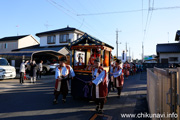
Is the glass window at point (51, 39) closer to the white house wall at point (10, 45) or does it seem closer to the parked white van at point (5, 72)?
the white house wall at point (10, 45)

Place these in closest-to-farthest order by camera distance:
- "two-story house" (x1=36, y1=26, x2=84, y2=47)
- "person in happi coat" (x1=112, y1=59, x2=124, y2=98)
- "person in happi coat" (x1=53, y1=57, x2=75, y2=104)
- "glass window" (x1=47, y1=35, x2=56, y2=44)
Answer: "person in happi coat" (x1=53, y1=57, x2=75, y2=104), "person in happi coat" (x1=112, y1=59, x2=124, y2=98), "two-story house" (x1=36, y1=26, x2=84, y2=47), "glass window" (x1=47, y1=35, x2=56, y2=44)

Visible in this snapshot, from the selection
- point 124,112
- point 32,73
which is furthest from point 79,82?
point 32,73

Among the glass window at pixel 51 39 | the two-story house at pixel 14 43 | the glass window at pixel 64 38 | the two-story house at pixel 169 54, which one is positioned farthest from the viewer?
the two-story house at pixel 14 43

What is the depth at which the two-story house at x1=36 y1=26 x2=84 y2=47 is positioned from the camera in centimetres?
2598

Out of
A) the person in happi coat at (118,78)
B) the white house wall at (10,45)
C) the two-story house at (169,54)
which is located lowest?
the person in happi coat at (118,78)

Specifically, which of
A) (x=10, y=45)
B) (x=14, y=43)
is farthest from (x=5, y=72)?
(x=10, y=45)

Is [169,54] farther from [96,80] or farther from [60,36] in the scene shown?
[96,80]

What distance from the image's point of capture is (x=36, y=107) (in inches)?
213

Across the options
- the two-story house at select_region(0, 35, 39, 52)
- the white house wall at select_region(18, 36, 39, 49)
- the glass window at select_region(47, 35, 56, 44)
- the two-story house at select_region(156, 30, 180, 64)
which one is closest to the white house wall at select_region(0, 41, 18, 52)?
the two-story house at select_region(0, 35, 39, 52)

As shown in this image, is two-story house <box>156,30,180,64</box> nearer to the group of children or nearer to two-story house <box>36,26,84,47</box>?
two-story house <box>36,26,84,47</box>

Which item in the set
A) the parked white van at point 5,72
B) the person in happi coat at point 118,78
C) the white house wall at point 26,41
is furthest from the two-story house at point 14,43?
the person in happi coat at point 118,78

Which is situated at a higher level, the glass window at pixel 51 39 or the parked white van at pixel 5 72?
the glass window at pixel 51 39

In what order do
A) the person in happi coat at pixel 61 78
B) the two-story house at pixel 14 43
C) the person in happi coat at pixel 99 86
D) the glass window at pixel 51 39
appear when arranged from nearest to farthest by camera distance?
the person in happi coat at pixel 99 86, the person in happi coat at pixel 61 78, the glass window at pixel 51 39, the two-story house at pixel 14 43

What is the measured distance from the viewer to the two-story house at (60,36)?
85.3 ft
